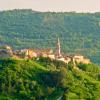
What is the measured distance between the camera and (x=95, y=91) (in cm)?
10875

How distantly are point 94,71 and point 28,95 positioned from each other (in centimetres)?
2355

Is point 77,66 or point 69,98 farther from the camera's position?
point 77,66

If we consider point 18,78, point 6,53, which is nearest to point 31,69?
point 18,78

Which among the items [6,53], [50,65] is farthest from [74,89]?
[6,53]

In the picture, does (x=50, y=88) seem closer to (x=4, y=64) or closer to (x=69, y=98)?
(x=69, y=98)

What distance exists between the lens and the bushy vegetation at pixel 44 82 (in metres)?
103

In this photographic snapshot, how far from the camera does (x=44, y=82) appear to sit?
107938 mm

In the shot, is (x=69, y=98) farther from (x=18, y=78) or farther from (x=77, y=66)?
(x=77, y=66)

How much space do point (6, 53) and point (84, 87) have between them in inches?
957

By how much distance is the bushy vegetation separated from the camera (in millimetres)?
103000

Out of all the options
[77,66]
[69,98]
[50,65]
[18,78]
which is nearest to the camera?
[69,98]

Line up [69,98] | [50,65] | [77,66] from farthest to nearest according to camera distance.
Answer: [77,66], [50,65], [69,98]

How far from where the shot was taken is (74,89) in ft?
350

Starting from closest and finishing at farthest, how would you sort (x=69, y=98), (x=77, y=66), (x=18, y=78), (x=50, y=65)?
1. (x=69, y=98)
2. (x=18, y=78)
3. (x=50, y=65)
4. (x=77, y=66)
